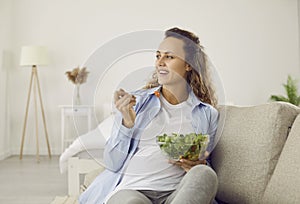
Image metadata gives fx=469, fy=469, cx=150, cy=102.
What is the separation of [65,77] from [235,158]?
4.72 m

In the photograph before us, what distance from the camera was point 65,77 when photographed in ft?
20.8

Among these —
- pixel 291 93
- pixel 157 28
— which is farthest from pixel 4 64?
pixel 291 93

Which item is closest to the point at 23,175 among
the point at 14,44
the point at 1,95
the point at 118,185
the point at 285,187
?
the point at 1,95

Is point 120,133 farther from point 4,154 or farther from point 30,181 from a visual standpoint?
point 4,154

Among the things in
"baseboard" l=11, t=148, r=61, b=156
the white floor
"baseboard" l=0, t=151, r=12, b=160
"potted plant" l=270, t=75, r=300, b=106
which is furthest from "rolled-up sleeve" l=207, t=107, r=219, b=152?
"baseboard" l=11, t=148, r=61, b=156

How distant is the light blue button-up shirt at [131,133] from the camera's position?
1727mm

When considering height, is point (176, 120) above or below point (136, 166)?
above

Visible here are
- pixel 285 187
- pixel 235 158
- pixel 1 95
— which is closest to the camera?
pixel 285 187

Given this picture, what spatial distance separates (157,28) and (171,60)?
4716mm

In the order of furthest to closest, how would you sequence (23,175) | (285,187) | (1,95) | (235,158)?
(1,95) < (23,175) < (235,158) < (285,187)

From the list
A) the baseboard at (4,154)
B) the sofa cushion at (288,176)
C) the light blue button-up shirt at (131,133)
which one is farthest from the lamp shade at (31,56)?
the sofa cushion at (288,176)

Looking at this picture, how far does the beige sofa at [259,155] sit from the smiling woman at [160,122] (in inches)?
5.2

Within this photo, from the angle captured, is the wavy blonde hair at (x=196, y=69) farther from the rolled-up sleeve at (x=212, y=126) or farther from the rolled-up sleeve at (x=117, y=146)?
the rolled-up sleeve at (x=117, y=146)

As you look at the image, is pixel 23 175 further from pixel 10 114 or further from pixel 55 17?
pixel 55 17
